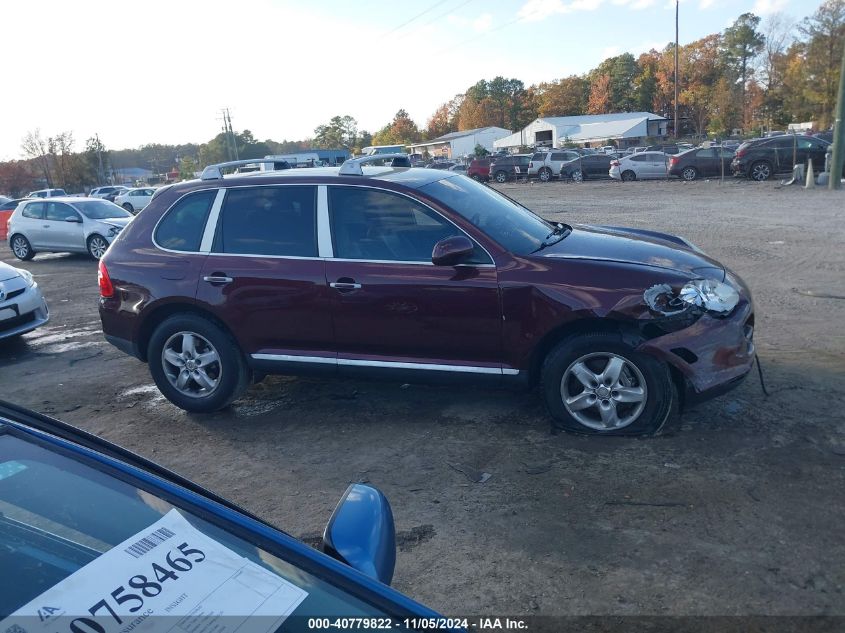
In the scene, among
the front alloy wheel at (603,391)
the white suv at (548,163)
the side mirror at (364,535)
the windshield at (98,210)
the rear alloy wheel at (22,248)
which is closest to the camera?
the side mirror at (364,535)

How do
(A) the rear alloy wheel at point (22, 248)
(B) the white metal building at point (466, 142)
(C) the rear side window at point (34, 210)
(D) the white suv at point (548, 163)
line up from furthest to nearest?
(B) the white metal building at point (466, 142) → (D) the white suv at point (548, 163) → (A) the rear alloy wheel at point (22, 248) → (C) the rear side window at point (34, 210)

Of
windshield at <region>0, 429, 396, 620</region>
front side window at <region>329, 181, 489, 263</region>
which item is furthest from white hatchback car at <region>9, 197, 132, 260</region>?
windshield at <region>0, 429, 396, 620</region>

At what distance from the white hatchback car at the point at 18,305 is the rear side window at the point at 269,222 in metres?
3.89

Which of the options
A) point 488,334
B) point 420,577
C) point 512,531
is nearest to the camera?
point 420,577

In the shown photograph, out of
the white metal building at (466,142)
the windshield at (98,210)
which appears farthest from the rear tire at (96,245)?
the white metal building at (466,142)

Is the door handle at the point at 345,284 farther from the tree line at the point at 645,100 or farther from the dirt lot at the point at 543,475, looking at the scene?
the tree line at the point at 645,100

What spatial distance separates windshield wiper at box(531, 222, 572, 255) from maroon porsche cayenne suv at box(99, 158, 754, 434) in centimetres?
3

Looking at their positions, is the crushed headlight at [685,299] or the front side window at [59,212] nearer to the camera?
the crushed headlight at [685,299]

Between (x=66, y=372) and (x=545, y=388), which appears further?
(x=66, y=372)

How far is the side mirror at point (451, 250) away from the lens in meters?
4.74

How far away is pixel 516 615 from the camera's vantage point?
3.15 m

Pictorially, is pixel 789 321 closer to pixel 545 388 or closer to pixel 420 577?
pixel 545 388

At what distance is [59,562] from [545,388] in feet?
11.5

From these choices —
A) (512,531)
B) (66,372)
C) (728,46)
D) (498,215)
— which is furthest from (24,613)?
(728,46)
